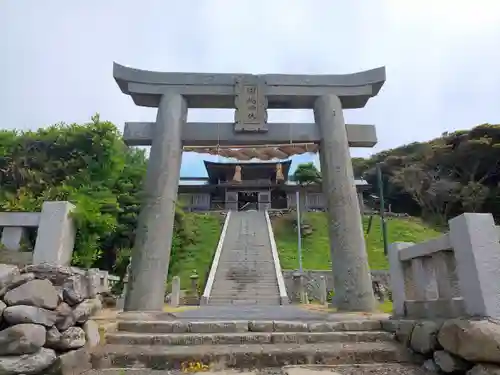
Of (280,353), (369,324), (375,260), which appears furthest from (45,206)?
(375,260)

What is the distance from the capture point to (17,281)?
10.2ft

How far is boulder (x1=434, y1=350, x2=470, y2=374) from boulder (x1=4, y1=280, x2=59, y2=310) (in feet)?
11.0

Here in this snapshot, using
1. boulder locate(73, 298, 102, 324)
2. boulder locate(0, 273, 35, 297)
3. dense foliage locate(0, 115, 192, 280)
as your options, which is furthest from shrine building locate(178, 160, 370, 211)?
boulder locate(0, 273, 35, 297)

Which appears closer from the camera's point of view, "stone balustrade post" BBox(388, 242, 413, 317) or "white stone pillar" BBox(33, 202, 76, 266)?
"white stone pillar" BBox(33, 202, 76, 266)

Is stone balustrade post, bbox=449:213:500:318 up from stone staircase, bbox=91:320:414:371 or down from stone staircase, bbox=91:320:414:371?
up

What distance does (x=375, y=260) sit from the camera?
22.6m

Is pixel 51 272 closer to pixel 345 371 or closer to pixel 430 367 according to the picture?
pixel 345 371

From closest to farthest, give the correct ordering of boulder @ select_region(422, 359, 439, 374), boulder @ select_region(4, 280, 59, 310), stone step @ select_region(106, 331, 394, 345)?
boulder @ select_region(4, 280, 59, 310) → boulder @ select_region(422, 359, 439, 374) → stone step @ select_region(106, 331, 394, 345)

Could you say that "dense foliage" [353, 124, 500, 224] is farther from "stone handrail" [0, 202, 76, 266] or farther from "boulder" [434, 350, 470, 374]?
"stone handrail" [0, 202, 76, 266]

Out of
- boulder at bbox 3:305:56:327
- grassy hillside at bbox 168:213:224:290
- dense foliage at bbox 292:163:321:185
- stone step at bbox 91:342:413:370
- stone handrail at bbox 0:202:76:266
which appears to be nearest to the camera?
boulder at bbox 3:305:56:327

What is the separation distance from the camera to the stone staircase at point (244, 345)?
3.58 meters

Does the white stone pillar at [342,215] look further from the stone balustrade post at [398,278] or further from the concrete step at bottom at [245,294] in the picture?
the concrete step at bottom at [245,294]

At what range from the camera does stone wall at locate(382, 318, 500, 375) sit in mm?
2668

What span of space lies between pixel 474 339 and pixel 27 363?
11.2 feet
